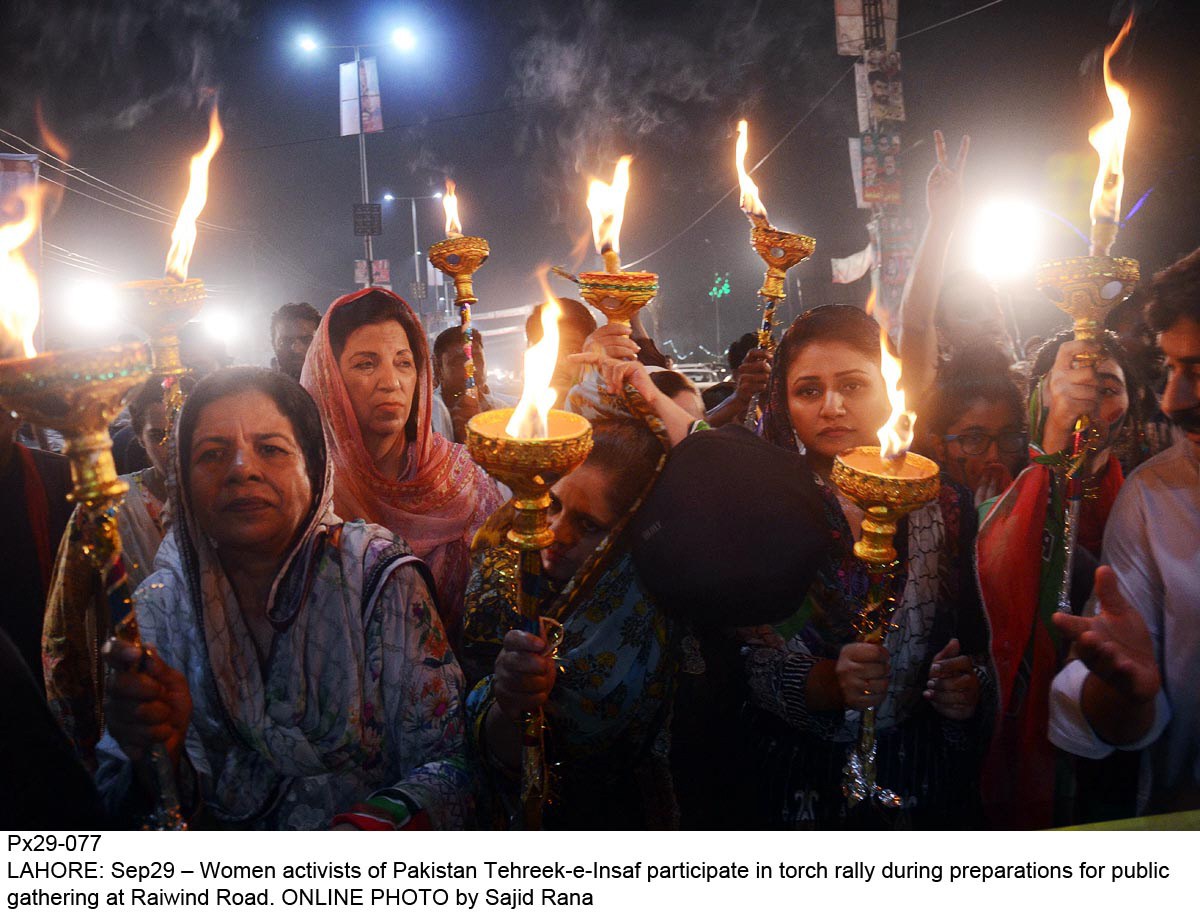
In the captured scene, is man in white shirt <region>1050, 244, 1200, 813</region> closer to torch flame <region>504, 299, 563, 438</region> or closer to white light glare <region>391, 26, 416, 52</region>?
torch flame <region>504, 299, 563, 438</region>

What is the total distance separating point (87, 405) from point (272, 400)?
1.87 ft

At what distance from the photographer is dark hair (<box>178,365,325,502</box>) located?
143 cm

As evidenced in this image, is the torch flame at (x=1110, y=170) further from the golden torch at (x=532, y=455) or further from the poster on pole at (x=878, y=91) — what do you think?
the poster on pole at (x=878, y=91)

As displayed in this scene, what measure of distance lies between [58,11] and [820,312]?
9.27ft

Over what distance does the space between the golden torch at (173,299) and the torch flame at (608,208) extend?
3.12 ft

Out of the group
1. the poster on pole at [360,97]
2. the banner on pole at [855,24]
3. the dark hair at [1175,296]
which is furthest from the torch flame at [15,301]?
the banner on pole at [855,24]

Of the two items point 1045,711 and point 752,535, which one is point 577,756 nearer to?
point 752,535

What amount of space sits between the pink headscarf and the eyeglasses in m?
1.75

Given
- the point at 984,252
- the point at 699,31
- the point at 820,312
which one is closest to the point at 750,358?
the point at 820,312

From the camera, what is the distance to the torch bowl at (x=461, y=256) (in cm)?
229

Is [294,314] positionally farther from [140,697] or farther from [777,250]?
[140,697]

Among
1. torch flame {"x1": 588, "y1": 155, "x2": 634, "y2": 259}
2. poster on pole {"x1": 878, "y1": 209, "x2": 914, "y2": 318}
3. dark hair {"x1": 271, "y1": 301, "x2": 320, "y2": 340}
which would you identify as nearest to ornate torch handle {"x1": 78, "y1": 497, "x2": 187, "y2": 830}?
torch flame {"x1": 588, "y1": 155, "x2": 634, "y2": 259}

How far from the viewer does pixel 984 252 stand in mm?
4152

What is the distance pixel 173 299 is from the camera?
154 centimetres
